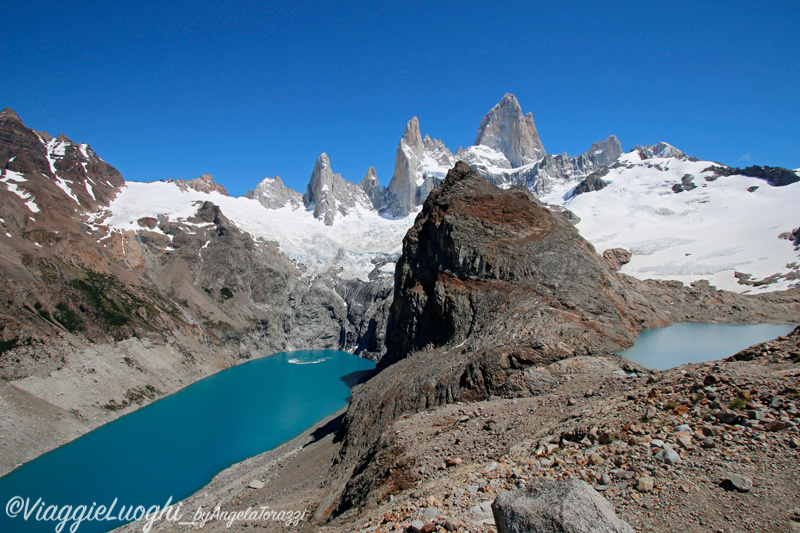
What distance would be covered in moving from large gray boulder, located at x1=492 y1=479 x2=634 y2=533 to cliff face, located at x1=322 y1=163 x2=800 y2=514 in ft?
23.6

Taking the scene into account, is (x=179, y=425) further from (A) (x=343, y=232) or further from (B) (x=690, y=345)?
(A) (x=343, y=232)

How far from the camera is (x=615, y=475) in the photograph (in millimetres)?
7168

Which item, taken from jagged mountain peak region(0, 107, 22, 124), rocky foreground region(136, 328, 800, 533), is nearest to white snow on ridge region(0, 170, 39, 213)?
jagged mountain peak region(0, 107, 22, 124)

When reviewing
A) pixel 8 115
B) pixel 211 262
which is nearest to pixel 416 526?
pixel 211 262

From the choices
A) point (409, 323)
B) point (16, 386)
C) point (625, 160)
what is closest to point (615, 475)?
point (409, 323)

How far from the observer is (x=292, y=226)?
165 meters

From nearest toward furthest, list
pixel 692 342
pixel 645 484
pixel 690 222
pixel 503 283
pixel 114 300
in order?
pixel 645 484 < pixel 503 283 < pixel 692 342 < pixel 114 300 < pixel 690 222

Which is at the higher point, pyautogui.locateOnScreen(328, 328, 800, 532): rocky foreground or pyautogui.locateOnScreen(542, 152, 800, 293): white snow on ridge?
pyautogui.locateOnScreen(542, 152, 800, 293): white snow on ridge

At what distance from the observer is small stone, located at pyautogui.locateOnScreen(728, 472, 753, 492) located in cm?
588

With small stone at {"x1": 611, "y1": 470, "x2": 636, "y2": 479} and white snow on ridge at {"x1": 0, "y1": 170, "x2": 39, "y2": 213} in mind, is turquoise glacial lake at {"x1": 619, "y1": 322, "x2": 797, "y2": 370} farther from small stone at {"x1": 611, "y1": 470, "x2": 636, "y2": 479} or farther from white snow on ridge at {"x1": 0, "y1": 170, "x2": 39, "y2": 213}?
white snow on ridge at {"x1": 0, "y1": 170, "x2": 39, "y2": 213}

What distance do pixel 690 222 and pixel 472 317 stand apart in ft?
468

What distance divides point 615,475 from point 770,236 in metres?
126

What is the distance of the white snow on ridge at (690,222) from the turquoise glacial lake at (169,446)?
8598 centimetres

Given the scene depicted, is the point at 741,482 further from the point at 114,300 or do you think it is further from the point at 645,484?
the point at 114,300
